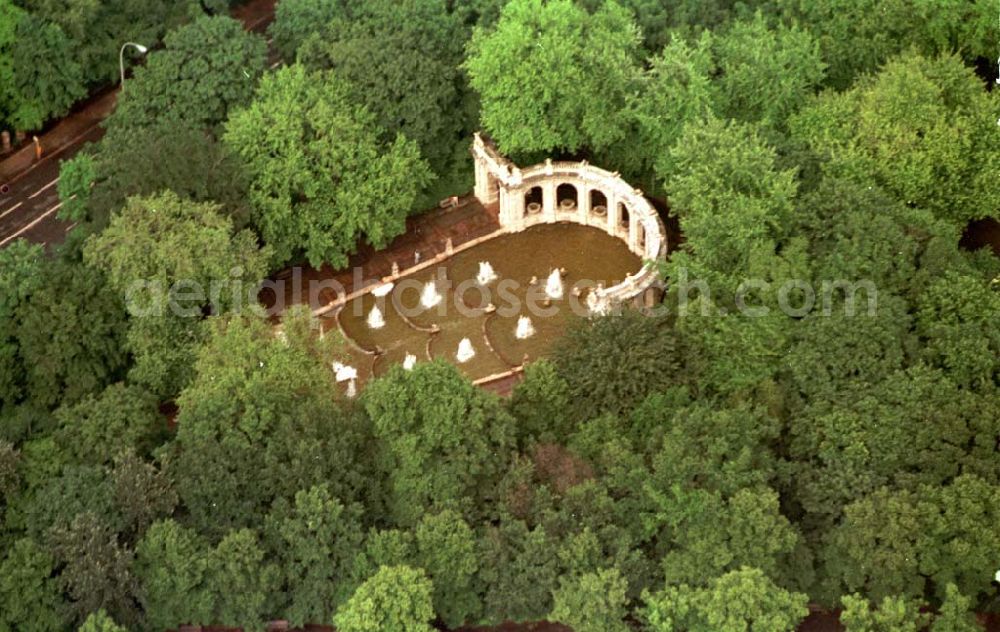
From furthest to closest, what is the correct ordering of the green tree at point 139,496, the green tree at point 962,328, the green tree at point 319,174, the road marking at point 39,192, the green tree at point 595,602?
the road marking at point 39,192, the green tree at point 319,174, the green tree at point 962,328, the green tree at point 139,496, the green tree at point 595,602

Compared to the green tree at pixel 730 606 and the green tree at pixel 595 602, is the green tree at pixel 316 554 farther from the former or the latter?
the green tree at pixel 730 606

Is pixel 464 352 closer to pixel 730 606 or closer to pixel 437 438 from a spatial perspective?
pixel 437 438

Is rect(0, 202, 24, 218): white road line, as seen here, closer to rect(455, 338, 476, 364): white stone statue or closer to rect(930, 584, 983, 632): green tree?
Result: rect(455, 338, 476, 364): white stone statue

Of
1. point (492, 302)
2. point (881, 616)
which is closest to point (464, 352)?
point (492, 302)

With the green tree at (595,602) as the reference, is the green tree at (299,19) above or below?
above

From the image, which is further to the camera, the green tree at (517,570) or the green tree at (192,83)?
the green tree at (192,83)

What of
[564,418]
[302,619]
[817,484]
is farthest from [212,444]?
[817,484]

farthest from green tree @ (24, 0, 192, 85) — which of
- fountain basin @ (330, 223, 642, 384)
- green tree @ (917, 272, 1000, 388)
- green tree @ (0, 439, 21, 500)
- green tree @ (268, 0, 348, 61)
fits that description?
green tree @ (917, 272, 1000, 388)

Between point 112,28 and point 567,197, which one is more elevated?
point 112,28

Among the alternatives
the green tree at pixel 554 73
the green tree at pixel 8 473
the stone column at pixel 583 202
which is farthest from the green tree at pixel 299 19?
the green tree at pixel 8 473
